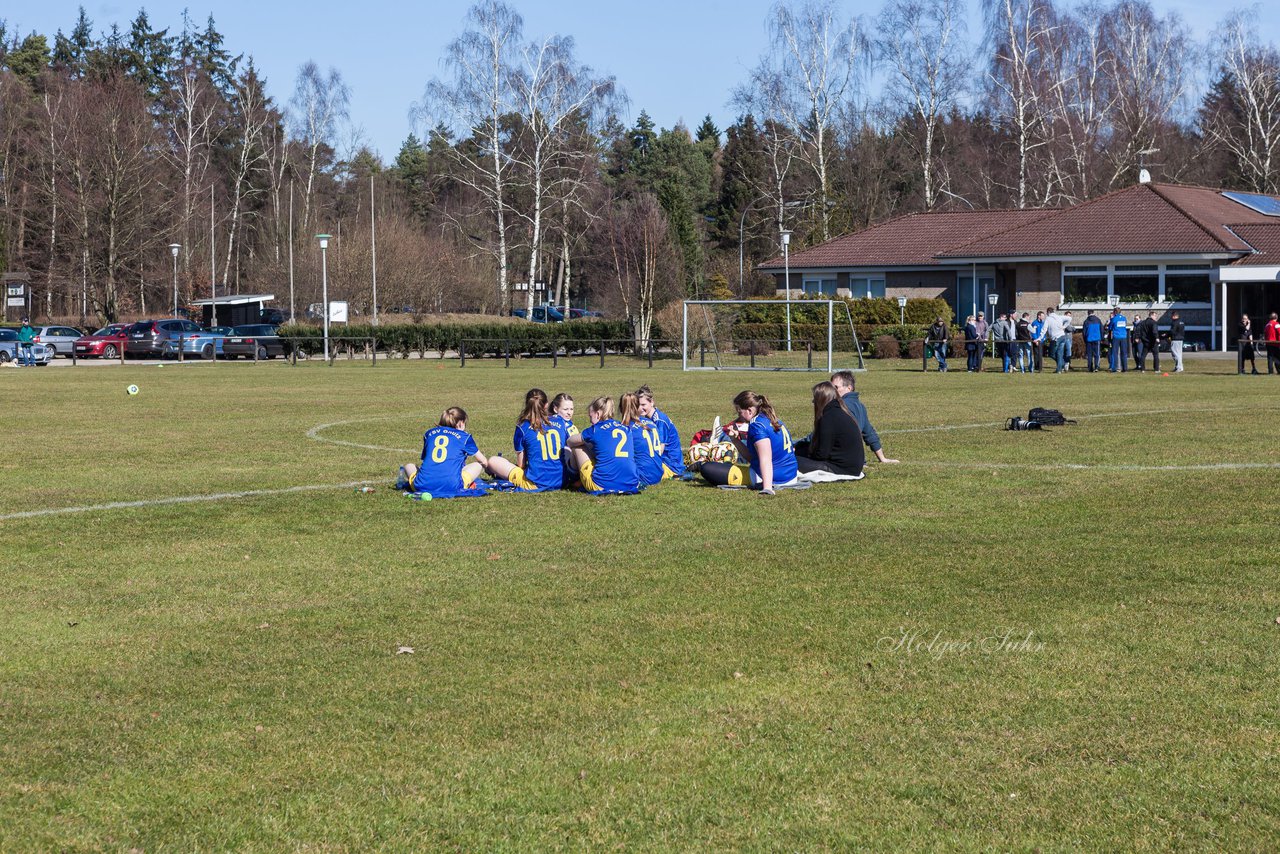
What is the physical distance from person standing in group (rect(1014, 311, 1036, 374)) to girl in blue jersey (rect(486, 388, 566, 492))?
2742cm

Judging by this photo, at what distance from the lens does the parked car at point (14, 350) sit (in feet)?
167

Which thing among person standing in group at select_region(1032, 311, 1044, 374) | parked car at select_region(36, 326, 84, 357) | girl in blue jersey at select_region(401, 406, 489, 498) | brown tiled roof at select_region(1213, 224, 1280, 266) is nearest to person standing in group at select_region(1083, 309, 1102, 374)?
person standing in group at select_region(1032, 311, 1044, 374)

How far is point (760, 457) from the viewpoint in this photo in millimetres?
12969

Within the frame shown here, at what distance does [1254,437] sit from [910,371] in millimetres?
21955

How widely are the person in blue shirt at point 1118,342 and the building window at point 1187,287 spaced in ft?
40.9

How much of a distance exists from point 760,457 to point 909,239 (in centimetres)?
4858

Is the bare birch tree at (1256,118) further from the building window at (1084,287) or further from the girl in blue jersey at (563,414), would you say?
the girl in blue jersey at (563,414)

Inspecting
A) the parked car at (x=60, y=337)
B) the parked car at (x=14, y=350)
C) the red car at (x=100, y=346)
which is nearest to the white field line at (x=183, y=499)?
the parked car at (x=14, y=350)

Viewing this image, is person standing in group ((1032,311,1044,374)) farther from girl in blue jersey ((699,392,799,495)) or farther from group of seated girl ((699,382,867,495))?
girl in blue jersey ((699,392,799,495))

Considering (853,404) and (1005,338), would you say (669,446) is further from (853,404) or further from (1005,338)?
(1005,338)

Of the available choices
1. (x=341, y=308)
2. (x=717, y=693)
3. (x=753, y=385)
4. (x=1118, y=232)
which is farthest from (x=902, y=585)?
(x=341, y=308)

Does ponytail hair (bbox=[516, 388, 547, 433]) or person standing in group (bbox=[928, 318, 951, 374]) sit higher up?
person standing in group (bbox=[928, 318, 951, 374])

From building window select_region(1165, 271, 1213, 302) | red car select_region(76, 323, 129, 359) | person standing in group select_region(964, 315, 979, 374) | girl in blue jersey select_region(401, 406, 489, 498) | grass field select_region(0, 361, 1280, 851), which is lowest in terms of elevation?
grass field select_region(0, 361, 1280, 851)

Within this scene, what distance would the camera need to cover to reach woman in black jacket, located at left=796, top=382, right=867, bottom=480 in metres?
13.6
